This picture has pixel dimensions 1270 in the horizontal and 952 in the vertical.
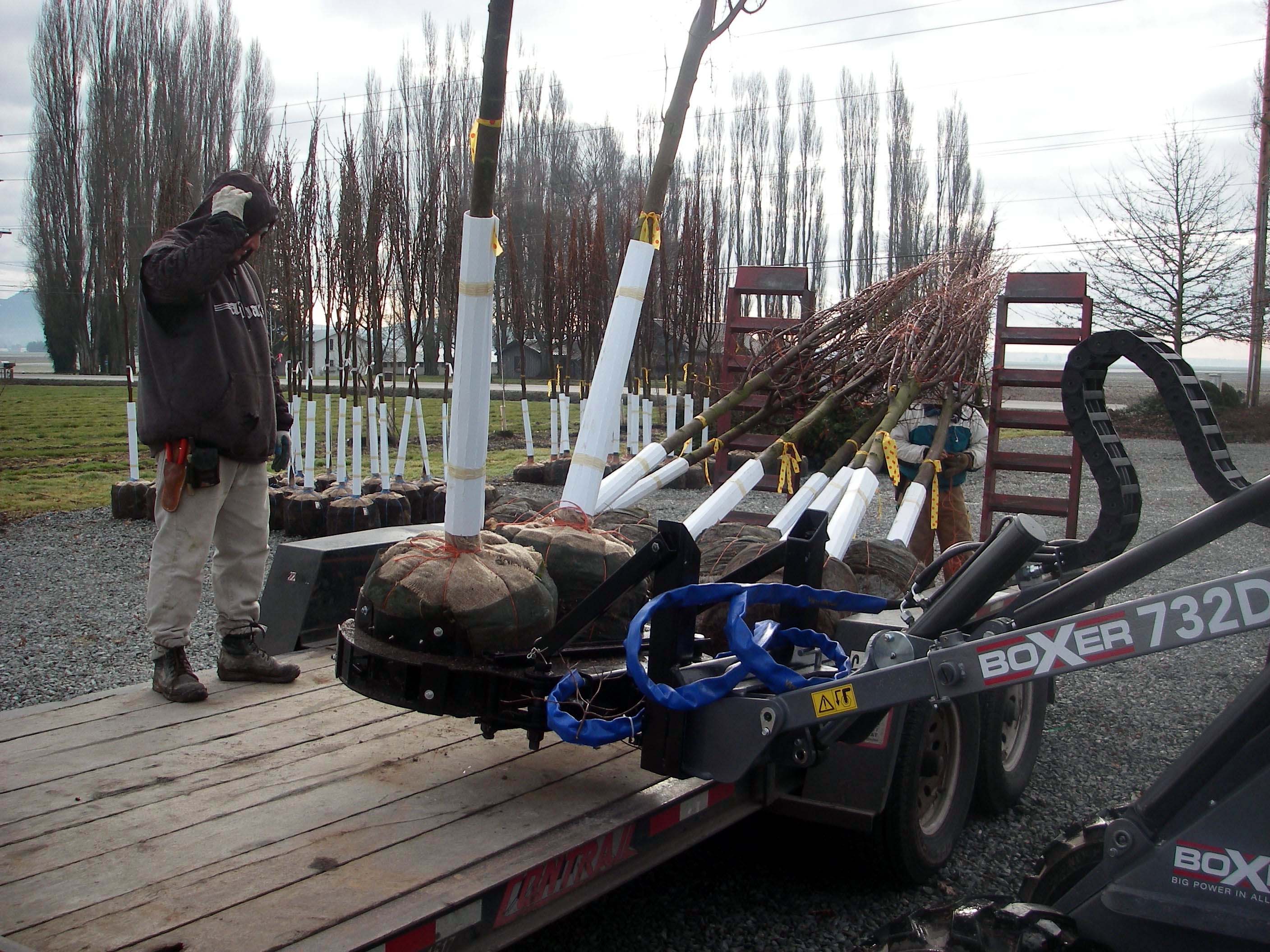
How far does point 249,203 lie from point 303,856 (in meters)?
2.45

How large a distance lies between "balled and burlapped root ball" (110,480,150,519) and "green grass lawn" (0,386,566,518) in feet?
3.38

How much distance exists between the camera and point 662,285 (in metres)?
19.4

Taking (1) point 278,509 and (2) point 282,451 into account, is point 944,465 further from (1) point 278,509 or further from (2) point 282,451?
(1) point 278,509

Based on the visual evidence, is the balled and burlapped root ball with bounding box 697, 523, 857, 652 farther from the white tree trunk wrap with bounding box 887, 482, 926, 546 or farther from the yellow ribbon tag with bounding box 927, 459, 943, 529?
the yellow ribbon tag with bounding box 927, 459, 943, 529

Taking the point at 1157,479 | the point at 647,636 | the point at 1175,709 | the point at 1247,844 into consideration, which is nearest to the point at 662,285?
the point at 1157,479

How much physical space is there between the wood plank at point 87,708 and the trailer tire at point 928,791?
2.25 m

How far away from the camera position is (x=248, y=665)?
3.72 metres

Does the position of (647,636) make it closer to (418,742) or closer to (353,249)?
(418,742)

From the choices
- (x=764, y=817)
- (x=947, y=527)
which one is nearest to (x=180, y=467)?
(x=764, y=817)

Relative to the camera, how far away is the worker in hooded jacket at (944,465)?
24.5 feet

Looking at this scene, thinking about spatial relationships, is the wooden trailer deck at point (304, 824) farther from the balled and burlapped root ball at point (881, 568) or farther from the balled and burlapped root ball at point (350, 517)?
the balled and burlapped root ball at point (350, 517)

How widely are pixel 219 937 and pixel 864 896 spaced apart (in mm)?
2334

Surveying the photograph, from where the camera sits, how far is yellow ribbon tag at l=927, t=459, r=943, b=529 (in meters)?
7.03

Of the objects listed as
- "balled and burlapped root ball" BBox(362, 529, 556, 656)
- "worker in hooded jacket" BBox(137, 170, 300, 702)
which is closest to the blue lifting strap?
"balled and burlapped root ball" BBox(362, 529, 556, 656)
